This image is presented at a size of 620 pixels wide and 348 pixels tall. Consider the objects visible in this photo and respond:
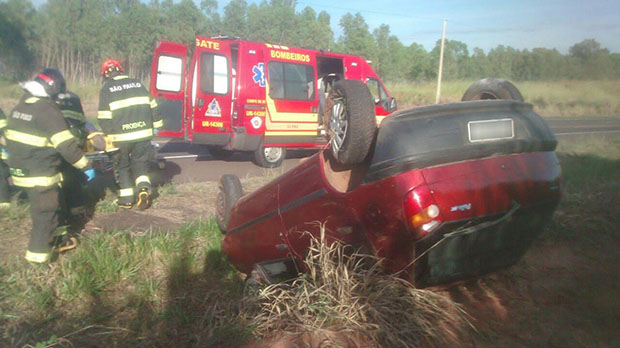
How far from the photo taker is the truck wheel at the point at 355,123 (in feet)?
7.27

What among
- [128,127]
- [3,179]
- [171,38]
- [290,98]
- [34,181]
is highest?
[171,38]

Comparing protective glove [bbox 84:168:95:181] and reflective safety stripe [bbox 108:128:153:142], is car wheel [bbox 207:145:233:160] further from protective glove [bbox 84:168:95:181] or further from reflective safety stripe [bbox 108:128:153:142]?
reflective safety stripe [bbox 108:128:153:142]

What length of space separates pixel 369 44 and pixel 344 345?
1371 inches

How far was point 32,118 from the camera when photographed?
3.59 meters

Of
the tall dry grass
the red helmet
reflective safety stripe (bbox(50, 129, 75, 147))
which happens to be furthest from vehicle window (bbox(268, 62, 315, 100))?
the tall dry grass

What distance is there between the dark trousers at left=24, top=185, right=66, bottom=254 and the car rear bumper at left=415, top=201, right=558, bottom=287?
303 cm

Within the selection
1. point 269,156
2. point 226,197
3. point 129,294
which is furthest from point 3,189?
point 269,156

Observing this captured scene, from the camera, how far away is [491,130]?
85.5 inches

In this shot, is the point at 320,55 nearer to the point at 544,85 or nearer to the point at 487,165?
the point at 487,165

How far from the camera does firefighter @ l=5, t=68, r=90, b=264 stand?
3562 mm

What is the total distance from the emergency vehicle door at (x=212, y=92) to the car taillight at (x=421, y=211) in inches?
267

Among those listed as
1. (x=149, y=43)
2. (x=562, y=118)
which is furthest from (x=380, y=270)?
(x=149, y=43)

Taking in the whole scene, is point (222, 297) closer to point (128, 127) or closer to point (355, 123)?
point (355, 123)

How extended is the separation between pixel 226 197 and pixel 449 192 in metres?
2.55
